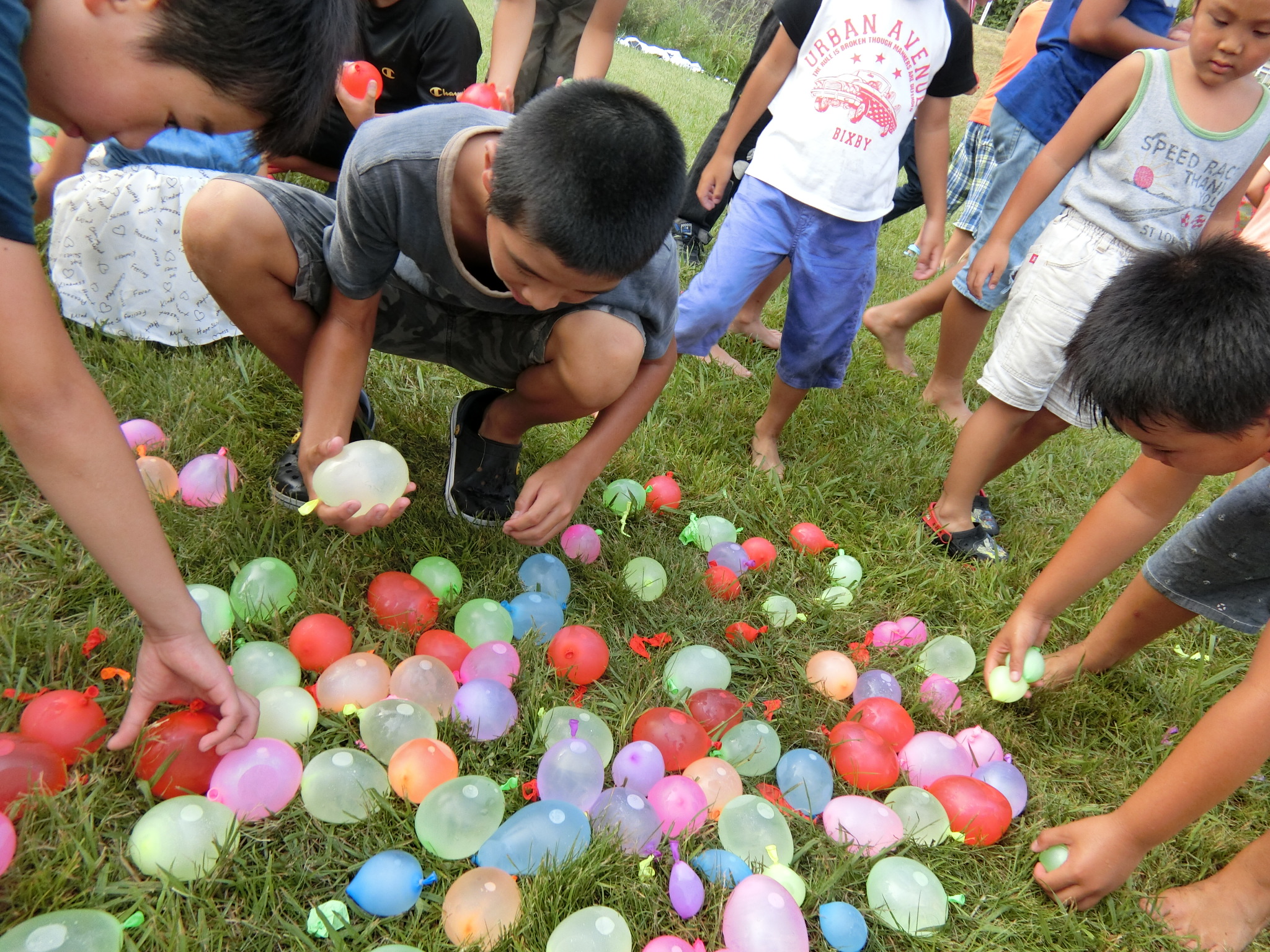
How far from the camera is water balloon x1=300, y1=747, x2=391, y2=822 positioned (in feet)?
4.30

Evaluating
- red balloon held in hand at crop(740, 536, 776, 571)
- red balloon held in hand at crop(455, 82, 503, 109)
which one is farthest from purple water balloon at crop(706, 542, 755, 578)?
red balloon held in hand at crop(455, 82, 503, 109)

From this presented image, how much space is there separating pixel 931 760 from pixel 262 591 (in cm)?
134

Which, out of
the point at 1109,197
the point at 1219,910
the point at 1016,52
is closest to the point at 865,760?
the point at 1219,910

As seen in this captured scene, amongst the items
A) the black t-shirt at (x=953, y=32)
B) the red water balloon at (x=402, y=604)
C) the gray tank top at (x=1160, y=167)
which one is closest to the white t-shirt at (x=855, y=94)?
the black t-shirt at (x=953, y=32)

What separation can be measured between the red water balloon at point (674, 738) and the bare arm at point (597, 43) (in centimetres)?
238

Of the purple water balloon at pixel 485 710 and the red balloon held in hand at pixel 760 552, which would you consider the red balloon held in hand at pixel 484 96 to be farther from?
the purple water balloon at pixel 485 710

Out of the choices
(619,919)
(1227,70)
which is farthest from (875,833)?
(1227,70)

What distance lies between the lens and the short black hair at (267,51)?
41.8 inches

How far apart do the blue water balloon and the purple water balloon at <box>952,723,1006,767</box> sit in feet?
1.20

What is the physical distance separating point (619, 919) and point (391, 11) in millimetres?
3130

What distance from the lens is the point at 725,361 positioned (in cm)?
311

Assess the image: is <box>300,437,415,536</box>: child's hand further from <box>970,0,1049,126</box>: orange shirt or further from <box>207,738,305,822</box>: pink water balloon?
<box>970,0,1049,126</box>: orange shirt

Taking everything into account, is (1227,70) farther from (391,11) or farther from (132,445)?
(132,445)

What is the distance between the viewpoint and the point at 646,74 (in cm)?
892
